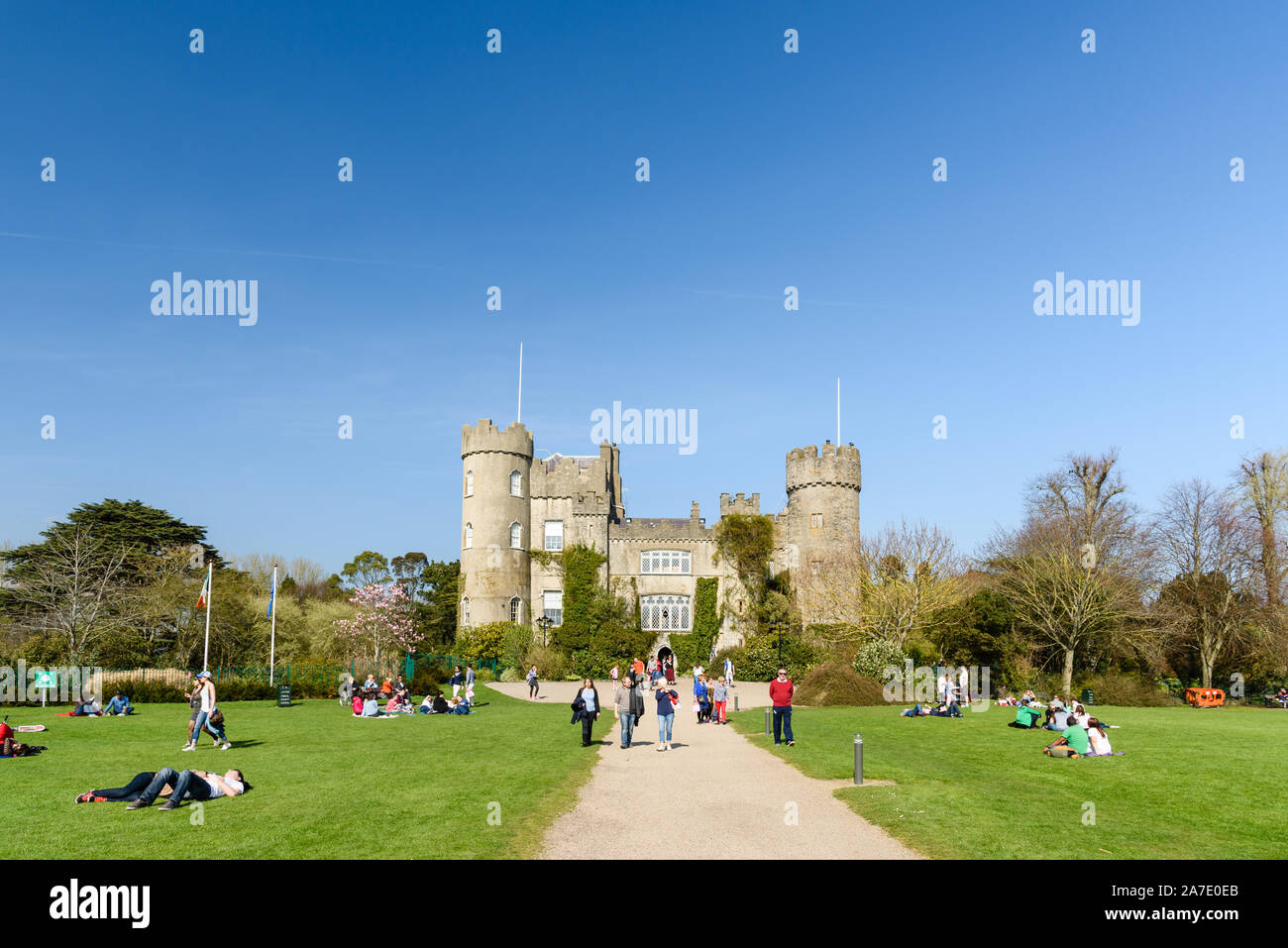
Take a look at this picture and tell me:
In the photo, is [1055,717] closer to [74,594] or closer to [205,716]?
[205,716]

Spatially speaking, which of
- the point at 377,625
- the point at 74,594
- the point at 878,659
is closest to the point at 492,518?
the point at 377,625

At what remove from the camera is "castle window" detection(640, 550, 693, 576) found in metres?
57.7

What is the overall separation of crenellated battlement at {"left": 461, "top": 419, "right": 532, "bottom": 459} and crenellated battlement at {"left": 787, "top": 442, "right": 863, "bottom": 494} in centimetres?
1804

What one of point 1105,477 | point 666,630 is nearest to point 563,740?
point 666,630

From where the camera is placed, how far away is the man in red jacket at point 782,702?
20562 millimetres

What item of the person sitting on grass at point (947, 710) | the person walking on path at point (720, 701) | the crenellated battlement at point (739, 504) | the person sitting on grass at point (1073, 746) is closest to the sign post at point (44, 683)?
the person walking on path at point (720, 701)

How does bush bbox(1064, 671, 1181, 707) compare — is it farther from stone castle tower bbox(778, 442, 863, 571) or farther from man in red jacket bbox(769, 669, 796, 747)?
man in red jacket bbox(769, 669, 796, 747)

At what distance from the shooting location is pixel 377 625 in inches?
2167

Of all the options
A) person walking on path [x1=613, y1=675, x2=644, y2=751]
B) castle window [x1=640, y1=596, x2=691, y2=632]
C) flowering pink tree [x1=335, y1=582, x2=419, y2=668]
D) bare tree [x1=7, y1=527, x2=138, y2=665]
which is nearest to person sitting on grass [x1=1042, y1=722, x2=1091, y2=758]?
person walking on path [x1=613, y1=675, x2=644, y2=751]

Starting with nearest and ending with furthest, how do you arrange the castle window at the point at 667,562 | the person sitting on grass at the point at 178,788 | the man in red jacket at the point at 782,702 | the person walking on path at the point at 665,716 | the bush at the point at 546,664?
the person sitting on grass at the point at 178,788, the person walking on path at the point at 665,716, the man in red jacket at the point at 782,702, the bush at the point at 546,664, the castle window at the point at 667,562

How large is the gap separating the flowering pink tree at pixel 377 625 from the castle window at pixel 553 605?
8.90 metres

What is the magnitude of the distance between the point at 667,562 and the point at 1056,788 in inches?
1691

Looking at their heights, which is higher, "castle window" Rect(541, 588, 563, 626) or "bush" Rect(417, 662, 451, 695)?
"castle window" Rect(541, 588, 563, 626)

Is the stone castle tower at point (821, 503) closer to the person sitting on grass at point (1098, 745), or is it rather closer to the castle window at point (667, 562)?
the castle window at point (667, 562)
